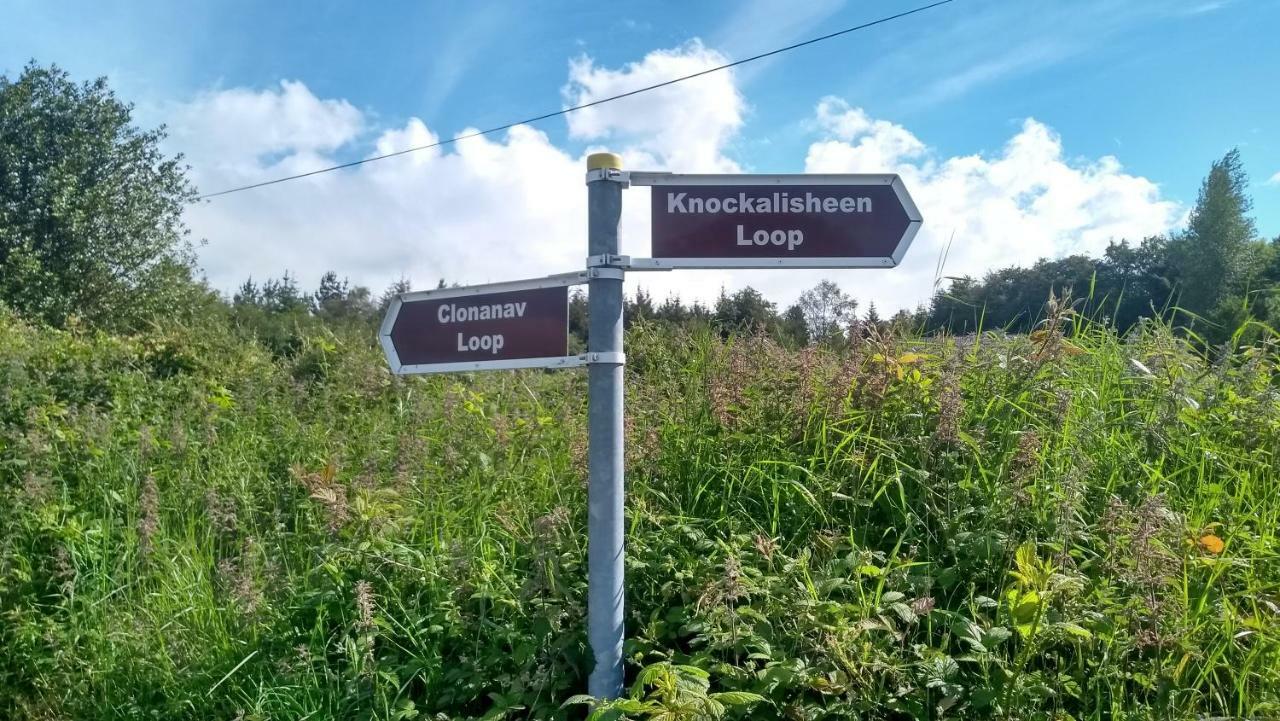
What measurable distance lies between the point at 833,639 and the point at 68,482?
185 inches

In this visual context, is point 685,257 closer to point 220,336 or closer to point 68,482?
point 68,482

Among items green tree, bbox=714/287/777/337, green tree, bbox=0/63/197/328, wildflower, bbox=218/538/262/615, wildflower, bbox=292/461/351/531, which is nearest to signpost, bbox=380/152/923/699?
wildflower, bbox=292/461/351/531

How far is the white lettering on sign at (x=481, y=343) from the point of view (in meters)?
2.51

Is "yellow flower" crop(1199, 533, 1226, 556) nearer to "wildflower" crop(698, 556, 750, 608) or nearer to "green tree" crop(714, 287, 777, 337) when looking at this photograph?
"wildflower" crop(698, 556, 750, 608)

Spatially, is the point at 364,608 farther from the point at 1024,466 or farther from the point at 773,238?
the point at 1024,466

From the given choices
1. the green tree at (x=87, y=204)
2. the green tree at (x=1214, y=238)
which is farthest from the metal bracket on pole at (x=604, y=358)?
the green tree at (x=1214, y=238)

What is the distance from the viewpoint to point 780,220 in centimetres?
241

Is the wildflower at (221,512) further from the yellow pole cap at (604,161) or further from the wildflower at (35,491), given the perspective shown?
the yellow pole cap at (604,161)

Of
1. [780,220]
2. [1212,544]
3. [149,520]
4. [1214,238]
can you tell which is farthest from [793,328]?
[1214,238]

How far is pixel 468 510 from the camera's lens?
3.54 metres

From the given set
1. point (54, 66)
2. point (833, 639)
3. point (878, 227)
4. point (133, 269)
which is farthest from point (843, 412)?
point (54, 66)

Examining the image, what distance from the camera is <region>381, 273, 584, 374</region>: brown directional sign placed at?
2.42 metres

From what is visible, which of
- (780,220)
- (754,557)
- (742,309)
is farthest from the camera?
(742,309)

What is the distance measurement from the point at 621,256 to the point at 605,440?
54 centimetres
